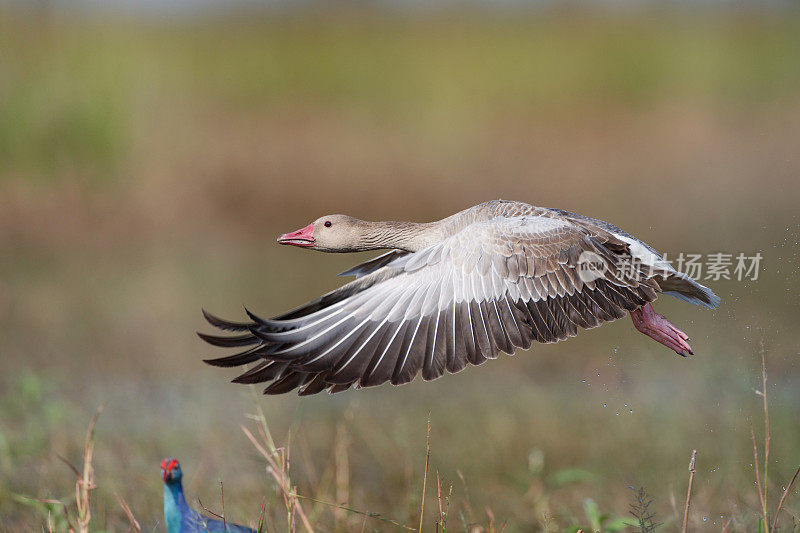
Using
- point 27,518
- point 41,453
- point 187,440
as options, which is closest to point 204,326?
point 187,440

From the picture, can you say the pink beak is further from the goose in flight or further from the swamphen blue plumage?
Result: the swamphen blue plumage

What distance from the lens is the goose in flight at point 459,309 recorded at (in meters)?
3.39

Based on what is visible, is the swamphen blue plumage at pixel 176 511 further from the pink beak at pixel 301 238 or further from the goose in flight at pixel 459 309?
the pink beak at pixel 301 238

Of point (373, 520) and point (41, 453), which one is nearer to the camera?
point (373, 520)

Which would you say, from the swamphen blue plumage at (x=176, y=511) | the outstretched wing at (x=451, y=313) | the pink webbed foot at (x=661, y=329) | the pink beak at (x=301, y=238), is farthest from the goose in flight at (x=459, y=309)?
the swamphen blue plumage at (x=176, y=511)

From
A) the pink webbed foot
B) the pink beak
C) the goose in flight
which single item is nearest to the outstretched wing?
the goose in flight

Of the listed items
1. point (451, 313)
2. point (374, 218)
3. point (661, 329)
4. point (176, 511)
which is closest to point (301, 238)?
point (451, 313)

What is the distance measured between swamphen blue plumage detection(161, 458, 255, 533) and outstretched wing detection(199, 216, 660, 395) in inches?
19.9

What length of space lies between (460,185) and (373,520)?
7.05 meters

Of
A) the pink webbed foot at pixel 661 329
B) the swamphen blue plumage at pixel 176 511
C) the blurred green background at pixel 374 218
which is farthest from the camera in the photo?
the blurred green background at pixel 374 218

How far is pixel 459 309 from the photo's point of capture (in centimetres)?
Result: 346

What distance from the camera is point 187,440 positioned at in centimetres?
586

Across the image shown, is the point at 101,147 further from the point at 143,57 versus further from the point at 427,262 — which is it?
the point at 427,262

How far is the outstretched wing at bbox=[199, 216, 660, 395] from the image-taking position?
11.1ft
